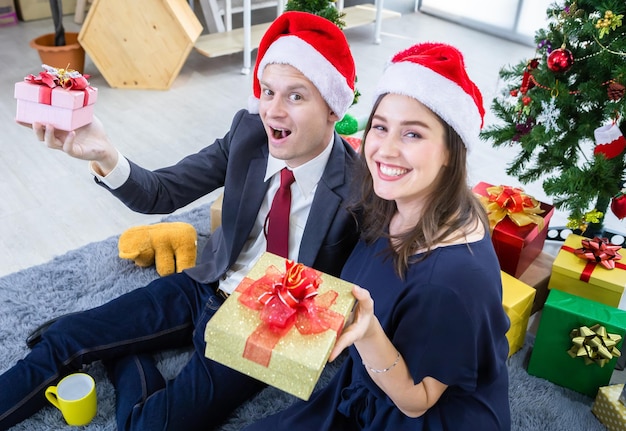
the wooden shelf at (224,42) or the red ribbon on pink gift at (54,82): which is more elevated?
the red ribbon on pink gift at (54,82)

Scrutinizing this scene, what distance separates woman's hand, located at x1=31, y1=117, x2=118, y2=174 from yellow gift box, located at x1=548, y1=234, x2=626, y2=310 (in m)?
1.34

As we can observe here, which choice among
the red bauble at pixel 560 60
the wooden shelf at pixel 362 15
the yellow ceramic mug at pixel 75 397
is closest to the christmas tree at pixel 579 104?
the red bauble at pixel 560 60

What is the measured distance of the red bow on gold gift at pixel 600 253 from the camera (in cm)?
198

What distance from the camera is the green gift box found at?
1796 millimetres

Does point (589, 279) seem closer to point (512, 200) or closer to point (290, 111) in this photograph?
point (512, 200)

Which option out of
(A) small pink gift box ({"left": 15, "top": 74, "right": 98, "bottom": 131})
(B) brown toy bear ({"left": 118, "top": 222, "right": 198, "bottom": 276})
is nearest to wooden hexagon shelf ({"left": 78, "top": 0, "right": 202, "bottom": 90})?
(B) brown toy bear ({"left": 118, "top": 222, "right": 198, "bottom": 276})

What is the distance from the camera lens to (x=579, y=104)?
6.73ft

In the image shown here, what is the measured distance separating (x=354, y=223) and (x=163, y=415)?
2.11 feet

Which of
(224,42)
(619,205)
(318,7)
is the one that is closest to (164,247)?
(318,7)

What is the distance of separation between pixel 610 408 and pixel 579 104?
0.92 metres

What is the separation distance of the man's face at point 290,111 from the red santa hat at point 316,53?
0.07 feet

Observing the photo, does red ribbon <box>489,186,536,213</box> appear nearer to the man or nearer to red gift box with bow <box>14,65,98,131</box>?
the man

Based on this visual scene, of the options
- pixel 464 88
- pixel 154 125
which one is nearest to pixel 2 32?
pixel 154 125

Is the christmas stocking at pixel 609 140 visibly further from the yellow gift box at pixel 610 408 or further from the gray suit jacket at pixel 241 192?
the gray suit jacket at pixel 241 192
